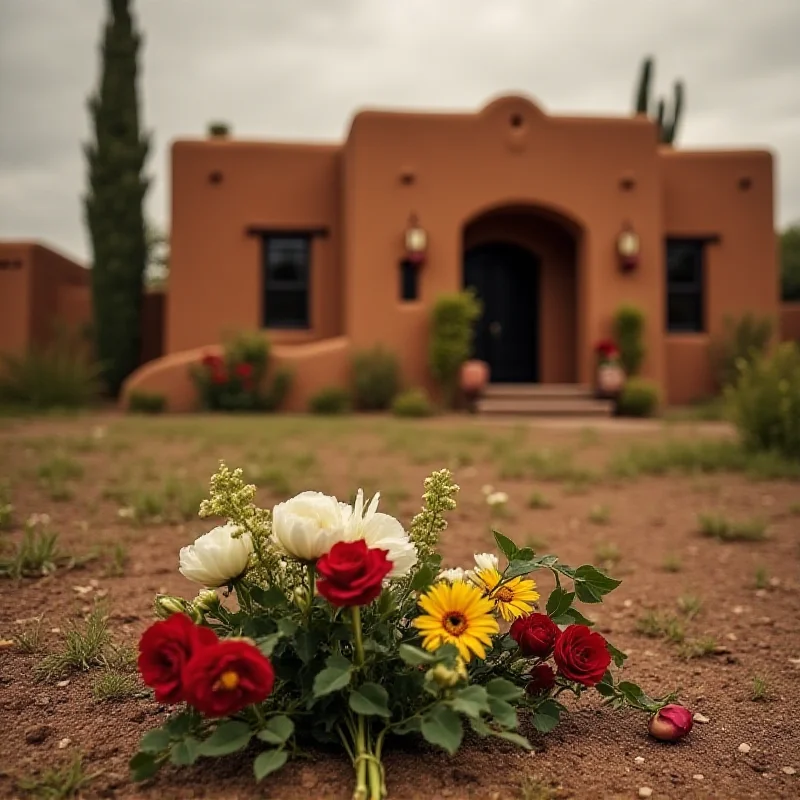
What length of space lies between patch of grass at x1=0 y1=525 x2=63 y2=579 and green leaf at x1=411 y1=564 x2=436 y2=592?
202 cm

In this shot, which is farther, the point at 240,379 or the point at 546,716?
the point at 240,379

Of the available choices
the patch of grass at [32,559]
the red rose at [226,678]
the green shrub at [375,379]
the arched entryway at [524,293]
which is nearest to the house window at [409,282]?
the green shrub at [375,379]

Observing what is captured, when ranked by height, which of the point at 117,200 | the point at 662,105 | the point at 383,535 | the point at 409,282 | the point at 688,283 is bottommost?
the point at 383,535

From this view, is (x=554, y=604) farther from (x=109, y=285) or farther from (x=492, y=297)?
(x=109, y=285)

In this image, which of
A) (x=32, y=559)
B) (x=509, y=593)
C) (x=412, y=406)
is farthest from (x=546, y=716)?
(x=412, y=406)

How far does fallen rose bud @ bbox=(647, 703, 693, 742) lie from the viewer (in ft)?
6.16

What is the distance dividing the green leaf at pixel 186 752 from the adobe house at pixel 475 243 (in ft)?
32.0

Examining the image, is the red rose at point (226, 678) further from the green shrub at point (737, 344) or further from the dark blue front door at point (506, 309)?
the green shrub at point (737, 344)

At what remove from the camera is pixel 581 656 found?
5.79 ft

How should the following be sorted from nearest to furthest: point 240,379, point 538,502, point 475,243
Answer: point 538,502, point 240,379, point 475,243

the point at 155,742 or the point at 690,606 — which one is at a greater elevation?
the point at 155,742

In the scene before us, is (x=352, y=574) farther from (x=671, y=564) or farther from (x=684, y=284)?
(x=684, y=284)

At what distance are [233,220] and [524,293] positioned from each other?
5197 millimetres

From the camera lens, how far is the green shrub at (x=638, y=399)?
10.7 metres
